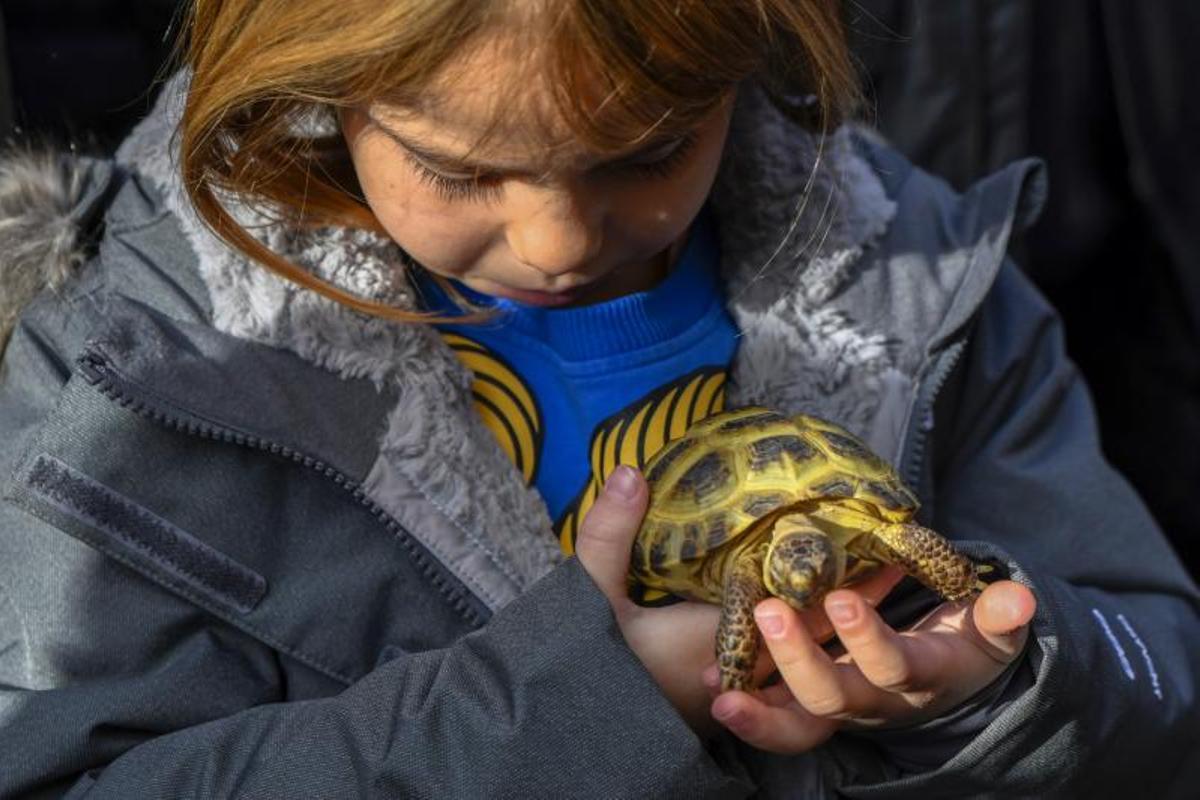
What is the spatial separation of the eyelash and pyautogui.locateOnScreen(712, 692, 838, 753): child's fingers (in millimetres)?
438

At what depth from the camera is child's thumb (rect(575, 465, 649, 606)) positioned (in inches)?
55.1

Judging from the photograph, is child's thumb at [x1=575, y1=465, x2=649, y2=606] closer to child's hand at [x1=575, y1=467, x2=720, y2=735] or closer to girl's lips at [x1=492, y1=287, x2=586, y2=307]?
child's hand at [x1=575, y1=467, x2=720, y2=735]

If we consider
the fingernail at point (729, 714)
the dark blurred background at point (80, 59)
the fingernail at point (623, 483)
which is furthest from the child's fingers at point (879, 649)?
the dark blurred background at point (80, 59)

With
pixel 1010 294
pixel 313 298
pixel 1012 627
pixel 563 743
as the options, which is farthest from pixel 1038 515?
pixel 313 298

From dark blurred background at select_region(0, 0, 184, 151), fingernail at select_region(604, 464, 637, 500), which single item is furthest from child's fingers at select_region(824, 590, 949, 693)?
dark blurred background at select_region(0, 0, 184, 151)

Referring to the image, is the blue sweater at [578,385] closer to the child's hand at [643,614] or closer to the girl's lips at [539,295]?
the girl's lips at [539,295]

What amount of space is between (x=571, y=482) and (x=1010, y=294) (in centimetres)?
57

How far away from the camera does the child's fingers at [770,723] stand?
52.3 inches

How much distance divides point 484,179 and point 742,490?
1.09ft

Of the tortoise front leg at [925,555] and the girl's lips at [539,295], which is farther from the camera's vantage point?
the girl's lips at [539,295]

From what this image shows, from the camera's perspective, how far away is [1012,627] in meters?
1.34

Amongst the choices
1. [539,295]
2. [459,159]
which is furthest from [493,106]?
[539,295]

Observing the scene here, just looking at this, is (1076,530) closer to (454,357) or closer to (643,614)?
(643,614)

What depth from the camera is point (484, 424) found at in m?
1.56
